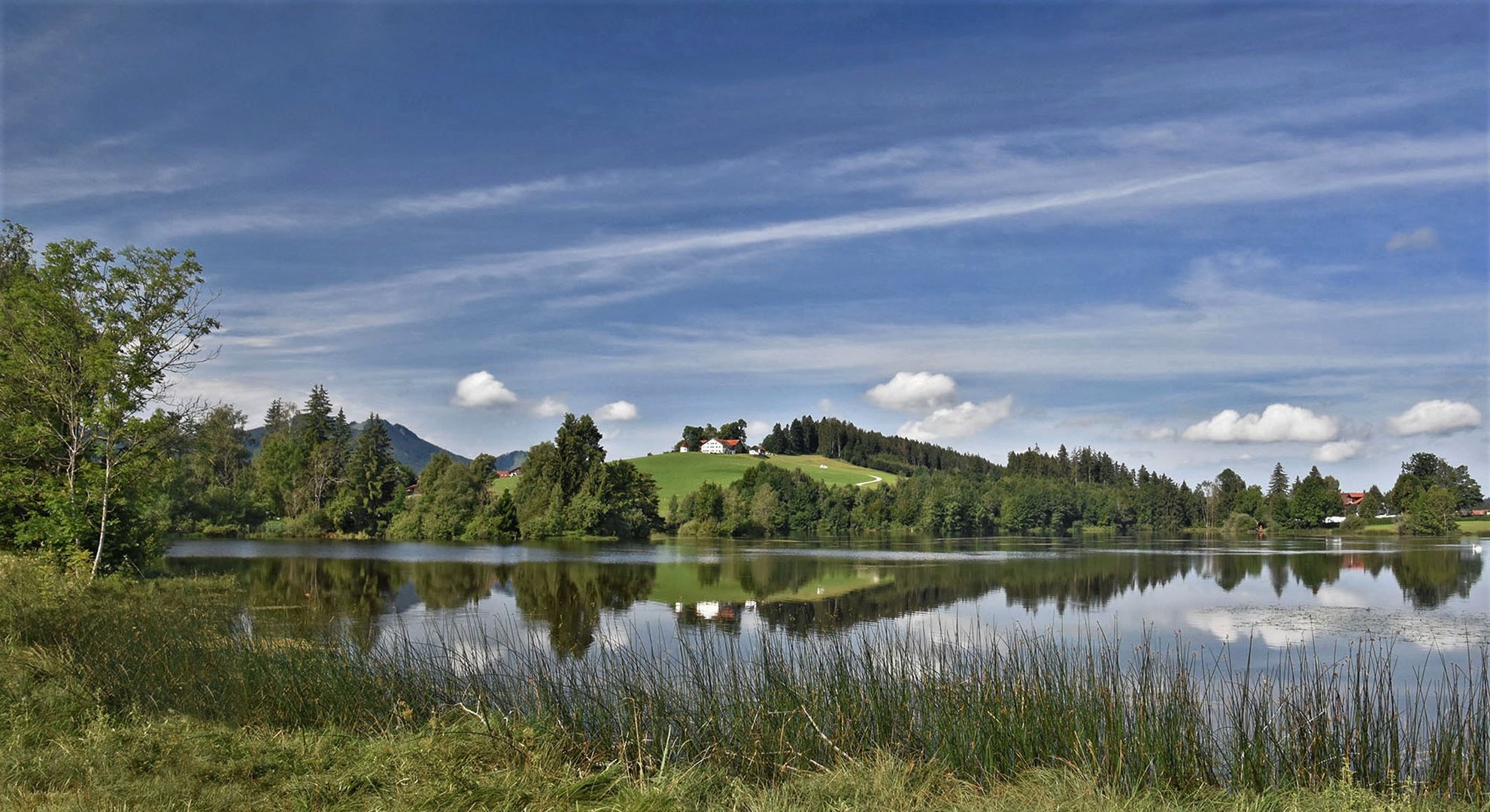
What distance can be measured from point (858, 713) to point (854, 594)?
2172cm

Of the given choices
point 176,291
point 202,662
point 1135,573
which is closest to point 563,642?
point 202,662

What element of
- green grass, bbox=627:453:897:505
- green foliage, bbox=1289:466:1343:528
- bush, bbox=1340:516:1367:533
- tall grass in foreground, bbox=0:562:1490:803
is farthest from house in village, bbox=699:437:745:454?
tall grass in foreground, bbox=0:562:1490:803

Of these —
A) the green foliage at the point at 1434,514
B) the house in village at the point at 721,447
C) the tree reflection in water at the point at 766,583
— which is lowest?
the tree reflection in water at the point at 766,583

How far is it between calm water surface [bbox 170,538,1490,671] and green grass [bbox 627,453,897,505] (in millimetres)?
43935

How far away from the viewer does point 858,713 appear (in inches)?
372

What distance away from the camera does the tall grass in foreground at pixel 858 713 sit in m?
8.45

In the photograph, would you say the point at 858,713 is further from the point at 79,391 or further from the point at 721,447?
the point at 721,447

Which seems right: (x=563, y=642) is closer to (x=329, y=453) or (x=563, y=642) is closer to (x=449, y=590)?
(x=449, y=590)

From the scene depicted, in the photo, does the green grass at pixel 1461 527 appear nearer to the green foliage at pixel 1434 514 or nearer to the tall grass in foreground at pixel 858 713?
the green foliage at pixel 1434 514

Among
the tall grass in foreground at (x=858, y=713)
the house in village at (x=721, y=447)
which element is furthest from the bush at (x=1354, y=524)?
the tall grass in foreground at (x=858, y=713)

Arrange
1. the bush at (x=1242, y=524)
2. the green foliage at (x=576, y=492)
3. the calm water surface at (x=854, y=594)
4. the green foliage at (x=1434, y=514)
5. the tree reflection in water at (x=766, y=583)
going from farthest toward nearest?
1. the bush at (x=1242, y=524)
2. the green foliage at (x=1434, y=514)
3. the green foliage at (x=576, y=492)
4. the tree reflection in water at (x=766, y=583)
5. the calm water surface at (x=854, y=594)

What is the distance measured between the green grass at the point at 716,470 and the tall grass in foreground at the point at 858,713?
258ft

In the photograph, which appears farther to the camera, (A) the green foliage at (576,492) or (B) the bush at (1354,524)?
(B) the bush at (1354,524)

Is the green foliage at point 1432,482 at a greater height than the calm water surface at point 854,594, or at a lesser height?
greater
